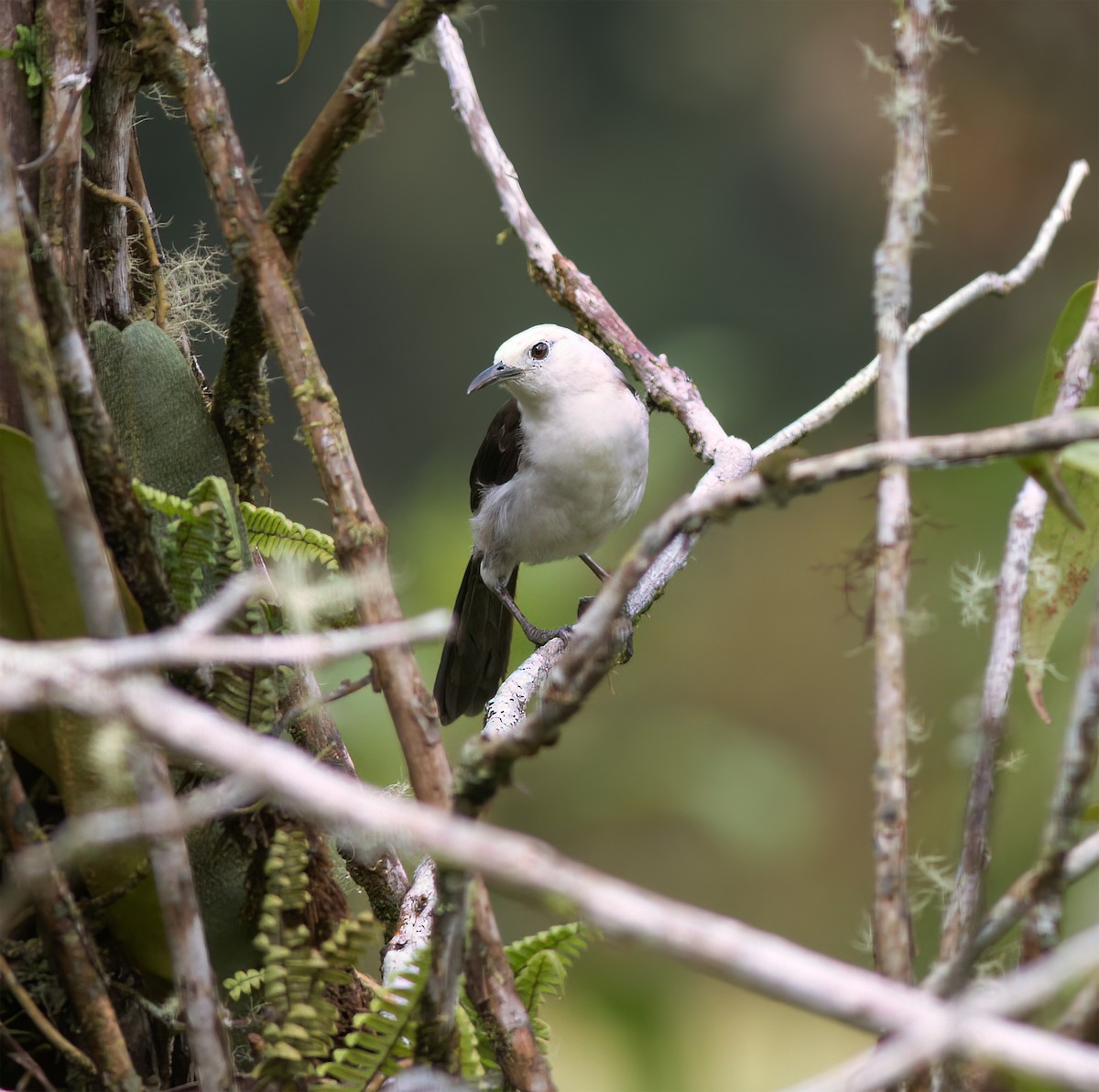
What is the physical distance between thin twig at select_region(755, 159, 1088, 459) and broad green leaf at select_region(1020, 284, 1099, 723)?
146mm

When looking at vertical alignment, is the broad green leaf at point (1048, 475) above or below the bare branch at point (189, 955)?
above

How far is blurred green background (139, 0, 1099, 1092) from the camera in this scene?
762 cm

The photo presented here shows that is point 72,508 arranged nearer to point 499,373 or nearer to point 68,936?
point 68,936

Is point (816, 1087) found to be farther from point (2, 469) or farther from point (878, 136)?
point (878, 136)

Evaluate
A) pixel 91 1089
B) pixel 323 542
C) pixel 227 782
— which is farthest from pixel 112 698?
pixel 323 542

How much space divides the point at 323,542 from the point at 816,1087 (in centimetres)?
114

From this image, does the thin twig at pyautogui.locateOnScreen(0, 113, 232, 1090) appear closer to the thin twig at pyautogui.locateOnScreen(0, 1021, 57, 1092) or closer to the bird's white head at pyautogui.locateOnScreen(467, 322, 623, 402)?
the thin twig at pyautogui.locateOnScreen(0, 1021, 57, 1092)

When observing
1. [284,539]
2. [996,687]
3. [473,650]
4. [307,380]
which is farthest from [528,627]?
[996,687]

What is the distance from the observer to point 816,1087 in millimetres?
796

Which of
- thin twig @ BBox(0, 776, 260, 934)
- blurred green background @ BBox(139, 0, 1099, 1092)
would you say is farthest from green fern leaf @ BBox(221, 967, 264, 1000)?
blurred green background @ BBox(139, 0, 1099, 1092)

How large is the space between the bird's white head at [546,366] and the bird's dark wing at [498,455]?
0.23 m

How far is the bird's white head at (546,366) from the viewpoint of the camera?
373cm

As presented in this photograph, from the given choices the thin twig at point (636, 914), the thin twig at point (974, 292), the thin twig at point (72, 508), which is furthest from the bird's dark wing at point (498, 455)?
the thin twig at point (636, 914)

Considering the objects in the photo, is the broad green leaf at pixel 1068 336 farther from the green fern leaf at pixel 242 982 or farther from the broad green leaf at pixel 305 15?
the green fern leaf at pixel 242 982
